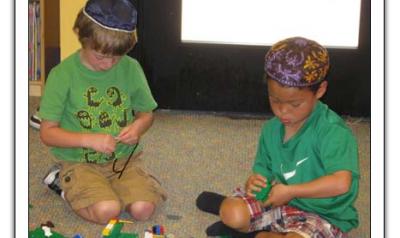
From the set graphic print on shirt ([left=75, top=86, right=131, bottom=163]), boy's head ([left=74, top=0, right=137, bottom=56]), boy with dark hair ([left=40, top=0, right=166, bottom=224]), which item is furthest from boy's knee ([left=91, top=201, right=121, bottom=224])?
boy's head ([left=74, top=0, right=137, bottom=56])

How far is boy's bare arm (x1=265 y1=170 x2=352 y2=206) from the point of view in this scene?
40.1 inches

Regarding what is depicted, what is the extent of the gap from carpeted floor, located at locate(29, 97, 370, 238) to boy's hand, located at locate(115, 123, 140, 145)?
0.10 m

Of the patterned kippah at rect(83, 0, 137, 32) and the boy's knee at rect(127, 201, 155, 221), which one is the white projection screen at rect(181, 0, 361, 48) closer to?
the patterned kippah at rect(83, 0, 137, 32)

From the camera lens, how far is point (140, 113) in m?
1.14

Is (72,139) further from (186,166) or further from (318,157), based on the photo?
(318,157)

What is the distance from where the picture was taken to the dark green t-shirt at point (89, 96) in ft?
3.61

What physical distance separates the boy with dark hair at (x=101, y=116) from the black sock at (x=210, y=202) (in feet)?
0.21

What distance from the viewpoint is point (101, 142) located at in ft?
3.60

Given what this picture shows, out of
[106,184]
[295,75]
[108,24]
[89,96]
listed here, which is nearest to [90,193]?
[106,184]

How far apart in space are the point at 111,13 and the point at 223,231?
33cm
